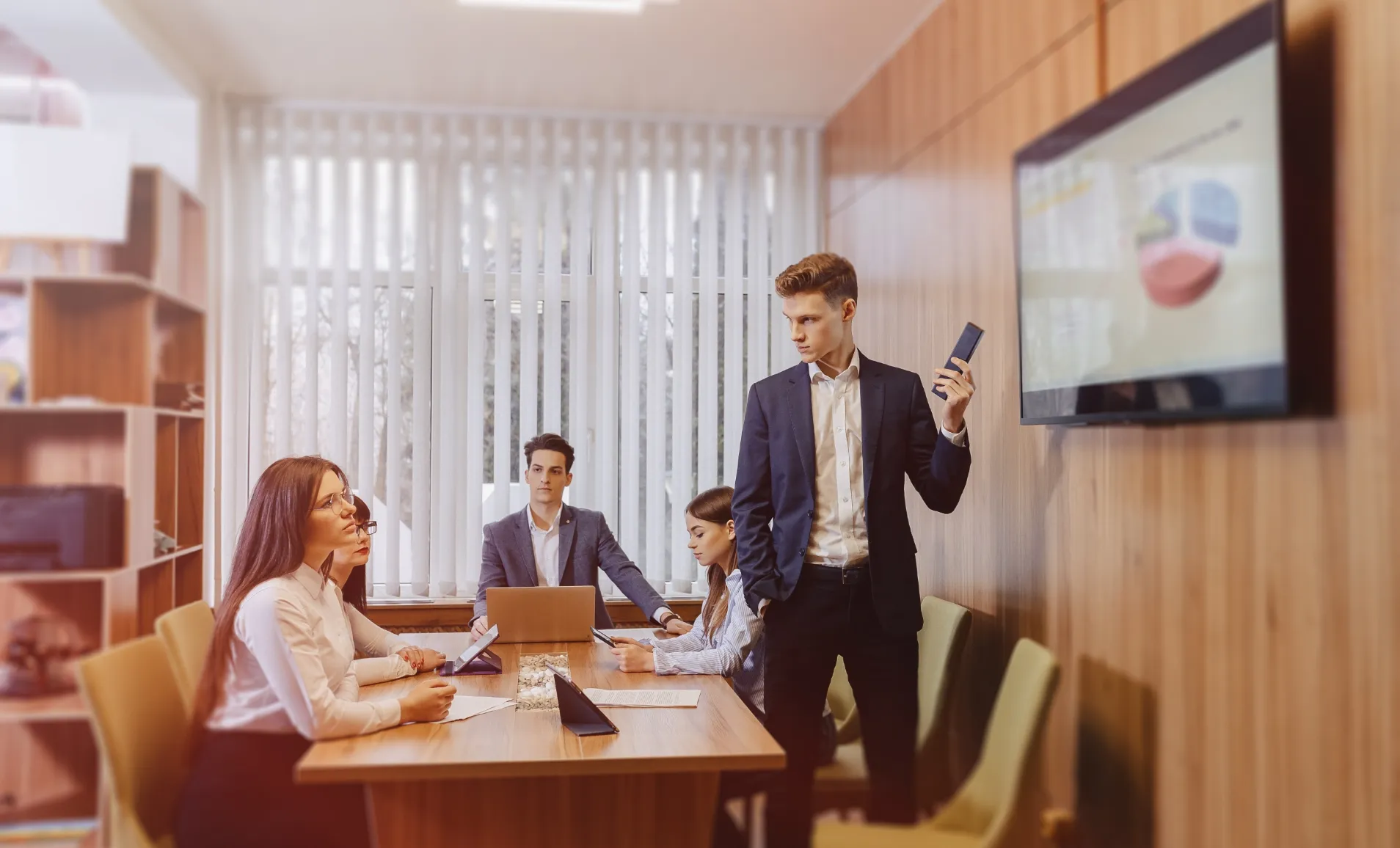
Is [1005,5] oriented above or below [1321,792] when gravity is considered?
above

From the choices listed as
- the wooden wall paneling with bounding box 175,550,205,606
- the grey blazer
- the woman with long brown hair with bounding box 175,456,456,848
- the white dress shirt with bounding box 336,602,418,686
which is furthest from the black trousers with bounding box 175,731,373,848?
the grey blazer

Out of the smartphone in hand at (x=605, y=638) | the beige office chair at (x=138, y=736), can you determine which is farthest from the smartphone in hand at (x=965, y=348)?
the beige office chair at (x=138, y=736)

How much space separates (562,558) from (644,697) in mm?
1671

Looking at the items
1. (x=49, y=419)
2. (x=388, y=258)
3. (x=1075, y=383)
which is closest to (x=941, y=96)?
(x=1075, y=383)

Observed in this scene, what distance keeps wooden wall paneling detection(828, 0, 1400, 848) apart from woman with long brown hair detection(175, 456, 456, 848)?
4.89 ft

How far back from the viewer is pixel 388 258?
4500 millimetres

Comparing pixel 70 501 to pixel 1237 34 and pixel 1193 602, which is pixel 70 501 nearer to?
pixel 1193 602

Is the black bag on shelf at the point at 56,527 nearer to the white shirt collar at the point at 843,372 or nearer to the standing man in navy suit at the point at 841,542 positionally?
the standing man in navy suit at the point at 841,542

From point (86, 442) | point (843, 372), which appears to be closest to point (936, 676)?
point (843, 372)

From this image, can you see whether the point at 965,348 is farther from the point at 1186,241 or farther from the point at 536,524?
the point at 536,524

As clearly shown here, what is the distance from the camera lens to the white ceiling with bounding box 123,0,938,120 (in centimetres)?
353

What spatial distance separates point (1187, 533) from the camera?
2045 mm

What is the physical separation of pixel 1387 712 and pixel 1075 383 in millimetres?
969

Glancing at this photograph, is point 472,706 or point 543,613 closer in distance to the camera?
point 472,706
